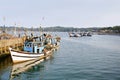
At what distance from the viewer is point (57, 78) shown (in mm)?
39188

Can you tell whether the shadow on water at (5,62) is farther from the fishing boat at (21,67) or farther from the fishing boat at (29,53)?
the fishing boat at (29,53)

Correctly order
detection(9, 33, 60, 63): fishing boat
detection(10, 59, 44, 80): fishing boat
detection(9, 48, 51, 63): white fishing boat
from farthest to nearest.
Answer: detection(9, 33, 60, 63): fishing boat → detection(9, 48, 51, 63): white fishing boat → detection(10, 59, 44, 80): fishing boat

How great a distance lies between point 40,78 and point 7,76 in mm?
5216

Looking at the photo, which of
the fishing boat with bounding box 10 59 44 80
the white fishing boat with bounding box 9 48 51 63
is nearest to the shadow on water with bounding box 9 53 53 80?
the fishing boat with bounding box 10 59 44 80

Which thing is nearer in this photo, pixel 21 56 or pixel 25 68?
pixel 25 68

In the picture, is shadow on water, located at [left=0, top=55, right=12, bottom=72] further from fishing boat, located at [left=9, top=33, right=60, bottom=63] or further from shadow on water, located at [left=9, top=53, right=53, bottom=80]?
fishing boat, located at [left=9, top=33, right=60, bottom=63]

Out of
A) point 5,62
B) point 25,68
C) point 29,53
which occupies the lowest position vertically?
point 25,68

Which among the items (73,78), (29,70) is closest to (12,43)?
(29,70)

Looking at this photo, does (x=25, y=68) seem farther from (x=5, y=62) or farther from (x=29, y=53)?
(x=29, y=53)

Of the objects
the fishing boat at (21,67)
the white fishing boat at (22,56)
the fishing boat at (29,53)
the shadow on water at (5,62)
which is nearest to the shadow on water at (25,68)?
the fishing boat at (21,67)

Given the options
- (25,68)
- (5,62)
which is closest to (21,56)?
(5,62)

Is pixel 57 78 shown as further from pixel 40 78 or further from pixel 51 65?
Result: pixel 51 65

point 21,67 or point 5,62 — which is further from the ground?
point 5,62

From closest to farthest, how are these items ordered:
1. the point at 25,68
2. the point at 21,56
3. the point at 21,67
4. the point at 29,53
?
the point at 25,68 → the point at 21,67 → the point at 21,56 → the point at 29,53
